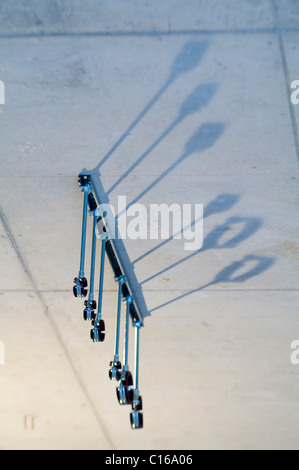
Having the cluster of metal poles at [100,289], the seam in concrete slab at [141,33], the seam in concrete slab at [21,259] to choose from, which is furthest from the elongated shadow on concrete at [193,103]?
the seam in concrete slab at [21,259]

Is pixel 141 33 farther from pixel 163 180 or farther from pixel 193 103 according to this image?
pixel 163 180

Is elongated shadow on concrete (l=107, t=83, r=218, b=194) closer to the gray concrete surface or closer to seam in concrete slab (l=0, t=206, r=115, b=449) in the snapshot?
the gray concrete surface

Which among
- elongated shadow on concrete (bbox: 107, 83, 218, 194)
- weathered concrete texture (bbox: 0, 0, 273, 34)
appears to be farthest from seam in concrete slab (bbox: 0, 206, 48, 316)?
weathered concrete texture (bbox: 0, 0, 273, 34)

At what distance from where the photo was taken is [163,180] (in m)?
2.16

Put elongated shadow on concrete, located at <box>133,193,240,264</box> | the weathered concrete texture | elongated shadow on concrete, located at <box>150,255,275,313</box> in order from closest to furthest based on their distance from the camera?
the weathered concrete texture
elongated shadow on concrete, located at <box>133,193,240,264</box>
elongated shadow on concrete, located at <box>150,255,275,313</box>

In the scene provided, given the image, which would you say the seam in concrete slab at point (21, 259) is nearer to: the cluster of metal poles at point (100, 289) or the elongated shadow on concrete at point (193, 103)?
the cluster of metal poles at point (100, 289)

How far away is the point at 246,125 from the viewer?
77.0 inches

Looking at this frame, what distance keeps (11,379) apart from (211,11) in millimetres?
2926

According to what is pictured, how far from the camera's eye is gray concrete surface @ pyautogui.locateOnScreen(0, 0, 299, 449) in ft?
5.68

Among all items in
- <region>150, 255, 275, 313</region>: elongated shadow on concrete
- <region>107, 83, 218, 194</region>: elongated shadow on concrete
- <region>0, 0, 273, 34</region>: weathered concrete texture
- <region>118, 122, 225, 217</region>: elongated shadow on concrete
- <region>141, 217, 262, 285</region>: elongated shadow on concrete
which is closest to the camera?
<region>0, 0, 273, 34</region>: weathered concrete texture

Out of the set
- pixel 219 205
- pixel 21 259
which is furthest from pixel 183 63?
pixel 21 259

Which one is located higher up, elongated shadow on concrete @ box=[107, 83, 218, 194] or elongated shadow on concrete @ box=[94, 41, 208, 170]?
elongated shadow on concrete @ box=[94, 41, 208, 170]

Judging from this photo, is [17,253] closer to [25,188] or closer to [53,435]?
[25,188]

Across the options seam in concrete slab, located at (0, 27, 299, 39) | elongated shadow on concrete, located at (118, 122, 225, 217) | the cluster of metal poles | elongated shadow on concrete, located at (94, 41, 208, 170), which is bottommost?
the cluster of metal poles
